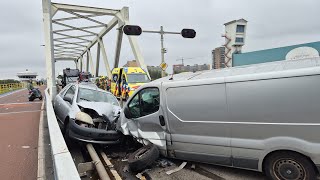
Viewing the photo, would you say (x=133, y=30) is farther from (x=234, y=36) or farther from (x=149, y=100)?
(x=234, y=36)

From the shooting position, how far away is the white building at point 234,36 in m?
32.6

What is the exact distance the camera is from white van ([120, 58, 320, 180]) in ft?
12.4

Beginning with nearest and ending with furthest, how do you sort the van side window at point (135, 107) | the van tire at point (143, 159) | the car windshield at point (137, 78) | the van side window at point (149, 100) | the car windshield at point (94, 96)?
the van tire at point (143, 159), the van side window at point (149, 100), the van side window at point (135, 107), the car windshield at point (94, 96), the car windshield at point (137, 78)

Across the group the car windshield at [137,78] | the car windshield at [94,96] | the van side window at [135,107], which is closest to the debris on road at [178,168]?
the van side window at [135,107]

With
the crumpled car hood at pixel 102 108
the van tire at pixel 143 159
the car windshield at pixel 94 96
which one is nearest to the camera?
the van tire at pixel 143 159

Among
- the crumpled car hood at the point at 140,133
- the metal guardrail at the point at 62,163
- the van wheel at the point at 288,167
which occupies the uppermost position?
the metal guardrail at the point at 62,163

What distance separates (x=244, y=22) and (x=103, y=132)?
3095cm

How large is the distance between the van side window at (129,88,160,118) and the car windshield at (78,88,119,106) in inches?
86.7

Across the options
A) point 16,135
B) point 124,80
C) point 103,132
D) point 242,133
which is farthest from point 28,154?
point 124,80

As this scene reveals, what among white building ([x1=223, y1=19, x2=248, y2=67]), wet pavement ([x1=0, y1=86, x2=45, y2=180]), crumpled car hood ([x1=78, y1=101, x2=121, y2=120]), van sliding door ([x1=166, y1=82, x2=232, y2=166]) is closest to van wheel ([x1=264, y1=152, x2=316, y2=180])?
van sliding door ([x1=166, y1=82, x2=232, y2=166])

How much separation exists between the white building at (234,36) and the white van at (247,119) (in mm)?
28505

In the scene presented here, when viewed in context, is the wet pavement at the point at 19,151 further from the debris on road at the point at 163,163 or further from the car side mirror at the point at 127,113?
the debris on road at the point at 163,163

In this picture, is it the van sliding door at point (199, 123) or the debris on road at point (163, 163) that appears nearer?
the van sliding door at point (199, 123)

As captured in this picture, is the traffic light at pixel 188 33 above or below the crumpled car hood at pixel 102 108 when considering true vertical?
above
